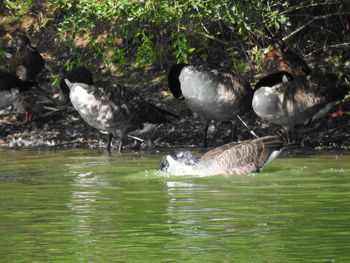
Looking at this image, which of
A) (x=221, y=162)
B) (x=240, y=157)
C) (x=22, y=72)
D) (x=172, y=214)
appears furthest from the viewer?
(x=22, y=72)

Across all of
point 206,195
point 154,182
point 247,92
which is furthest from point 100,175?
point 247,92

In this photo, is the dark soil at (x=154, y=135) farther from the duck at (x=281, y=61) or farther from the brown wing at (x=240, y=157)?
the brown wing at (x=240, y=157)

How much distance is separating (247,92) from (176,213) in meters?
7.84

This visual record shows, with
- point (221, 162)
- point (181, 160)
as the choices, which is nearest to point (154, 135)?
point (181, 160)

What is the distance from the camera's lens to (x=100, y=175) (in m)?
11.3

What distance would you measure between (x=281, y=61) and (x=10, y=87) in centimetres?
549

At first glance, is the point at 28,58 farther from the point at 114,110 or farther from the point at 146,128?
the point at 114,110

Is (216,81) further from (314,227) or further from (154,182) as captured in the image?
(314,227)

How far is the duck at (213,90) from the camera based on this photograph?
15.0m

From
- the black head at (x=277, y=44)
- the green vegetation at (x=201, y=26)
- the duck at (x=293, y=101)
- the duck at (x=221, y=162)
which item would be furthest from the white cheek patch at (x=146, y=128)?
the duck at (x=221, y=162)

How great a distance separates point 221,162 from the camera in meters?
10.9

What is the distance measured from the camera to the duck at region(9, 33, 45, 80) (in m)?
19.0

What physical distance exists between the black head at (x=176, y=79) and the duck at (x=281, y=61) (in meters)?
2.00

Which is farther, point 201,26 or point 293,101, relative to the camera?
point 201,26
